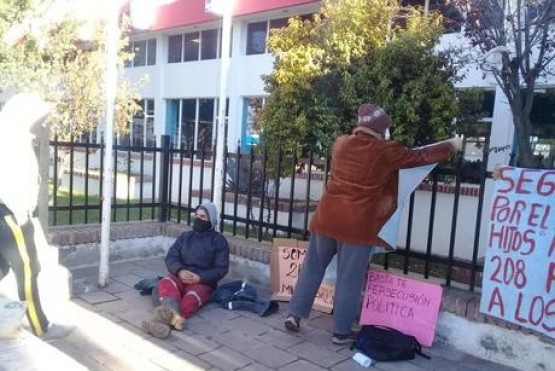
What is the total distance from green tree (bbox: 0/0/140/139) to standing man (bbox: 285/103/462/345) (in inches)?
376

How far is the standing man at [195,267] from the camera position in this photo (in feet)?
14.0

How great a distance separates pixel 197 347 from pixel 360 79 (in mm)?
4048

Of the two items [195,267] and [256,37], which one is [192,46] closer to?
[256,37]

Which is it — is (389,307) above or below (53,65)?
below

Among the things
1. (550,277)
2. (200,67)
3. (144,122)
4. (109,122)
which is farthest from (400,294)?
(144,122)

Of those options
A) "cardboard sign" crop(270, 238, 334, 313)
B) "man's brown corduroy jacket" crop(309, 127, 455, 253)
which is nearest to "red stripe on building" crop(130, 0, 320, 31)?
"cardboard sign" crop(270, 238, 334, 313)

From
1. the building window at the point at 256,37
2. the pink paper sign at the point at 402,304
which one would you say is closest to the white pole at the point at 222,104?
Answer: the pink paper sign at the point at 402,304

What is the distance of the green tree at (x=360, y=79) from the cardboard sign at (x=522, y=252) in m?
2.95

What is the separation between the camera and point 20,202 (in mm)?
3518

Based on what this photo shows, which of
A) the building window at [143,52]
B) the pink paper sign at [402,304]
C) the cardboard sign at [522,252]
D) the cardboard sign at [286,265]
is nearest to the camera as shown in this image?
the cardboard sign at [522,252]

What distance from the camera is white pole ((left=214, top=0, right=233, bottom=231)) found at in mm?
5227

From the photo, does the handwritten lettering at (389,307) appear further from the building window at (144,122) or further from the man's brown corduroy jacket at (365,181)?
the building window at (144,122)

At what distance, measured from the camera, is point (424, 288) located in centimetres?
401

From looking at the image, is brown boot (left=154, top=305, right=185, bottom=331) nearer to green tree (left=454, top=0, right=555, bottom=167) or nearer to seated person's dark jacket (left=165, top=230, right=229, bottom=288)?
seated person's dark jacket (left=165, top=230, right=229, bottom=288)
